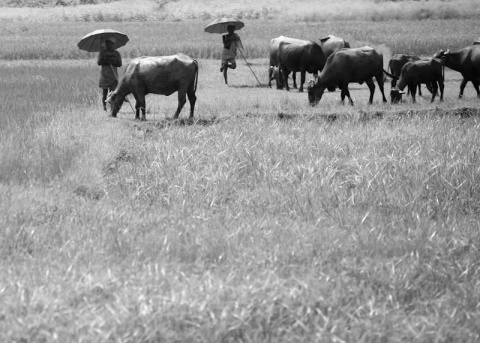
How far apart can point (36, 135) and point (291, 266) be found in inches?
171

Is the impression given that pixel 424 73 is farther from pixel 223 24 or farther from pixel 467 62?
pixel 223 24

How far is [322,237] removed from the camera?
5.76 meters

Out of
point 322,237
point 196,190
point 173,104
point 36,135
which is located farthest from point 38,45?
point 322,237

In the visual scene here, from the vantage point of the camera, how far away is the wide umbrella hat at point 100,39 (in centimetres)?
1147

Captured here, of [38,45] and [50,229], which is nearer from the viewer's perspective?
[50,229]

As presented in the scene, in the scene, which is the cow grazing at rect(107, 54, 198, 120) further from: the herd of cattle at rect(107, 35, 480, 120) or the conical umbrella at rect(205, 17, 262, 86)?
the conical umbrella at rect(205, 17, 262, 86)

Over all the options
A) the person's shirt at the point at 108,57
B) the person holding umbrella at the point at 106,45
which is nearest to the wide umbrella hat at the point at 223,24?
the person holding umbrella at the point at 106,45

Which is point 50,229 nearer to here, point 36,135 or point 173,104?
point 36,135

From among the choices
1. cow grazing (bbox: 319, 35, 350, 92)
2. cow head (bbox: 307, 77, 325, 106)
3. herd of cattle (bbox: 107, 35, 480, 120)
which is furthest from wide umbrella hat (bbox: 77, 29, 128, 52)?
cow grazing (bbox: 319, 35, 350, 92)

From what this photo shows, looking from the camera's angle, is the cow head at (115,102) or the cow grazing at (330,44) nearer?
the cow head at (115,102)

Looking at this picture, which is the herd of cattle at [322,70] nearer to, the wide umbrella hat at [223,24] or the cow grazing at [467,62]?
the cow grazing at [467,62]

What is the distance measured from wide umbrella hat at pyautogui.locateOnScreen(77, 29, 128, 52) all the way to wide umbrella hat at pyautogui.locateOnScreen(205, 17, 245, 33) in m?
5.71

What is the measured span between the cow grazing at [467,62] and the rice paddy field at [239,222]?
6.96ft

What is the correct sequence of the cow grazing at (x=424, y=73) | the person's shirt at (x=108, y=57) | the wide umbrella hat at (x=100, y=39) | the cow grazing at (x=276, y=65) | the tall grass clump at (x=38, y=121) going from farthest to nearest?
the cow grazing at (x=276, y=65)
the cow grazing at (x=424, y=73)
the person's shirt at (x=108, y=57)
the wide umbrella hat at (x=100, y=39)
the tall grass clump at (x=38, y=121)
